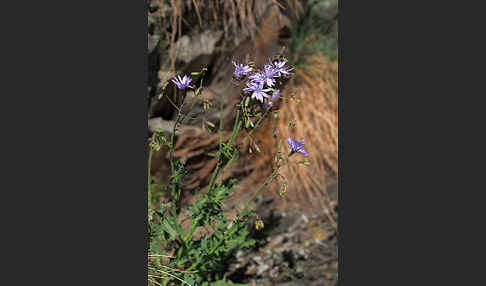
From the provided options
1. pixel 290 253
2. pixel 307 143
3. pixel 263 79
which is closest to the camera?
pixel 263 79

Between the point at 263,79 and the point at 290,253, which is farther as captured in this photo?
the point at 290,253

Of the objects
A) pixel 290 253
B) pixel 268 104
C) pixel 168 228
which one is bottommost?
pixel 290 253

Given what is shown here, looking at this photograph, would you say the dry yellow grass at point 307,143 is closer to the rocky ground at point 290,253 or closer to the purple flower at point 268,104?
the rocky ground at point 290,253

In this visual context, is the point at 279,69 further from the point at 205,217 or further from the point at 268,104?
the point at 205,217

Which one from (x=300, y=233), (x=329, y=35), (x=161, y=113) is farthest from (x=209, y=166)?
(x=329, y=35)

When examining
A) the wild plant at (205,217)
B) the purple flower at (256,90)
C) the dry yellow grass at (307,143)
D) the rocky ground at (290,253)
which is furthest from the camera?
the dry yellow grass at (307,143)

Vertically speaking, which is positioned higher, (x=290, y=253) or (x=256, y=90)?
(x=256, y=90)

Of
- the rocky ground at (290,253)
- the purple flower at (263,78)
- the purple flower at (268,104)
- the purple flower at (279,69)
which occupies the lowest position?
the rocky ground at (290,253)

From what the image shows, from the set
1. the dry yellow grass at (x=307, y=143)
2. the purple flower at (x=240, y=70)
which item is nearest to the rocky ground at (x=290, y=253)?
the dry yellow grass at (x=307, y=143)

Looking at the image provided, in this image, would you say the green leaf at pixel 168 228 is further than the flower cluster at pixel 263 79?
Yes

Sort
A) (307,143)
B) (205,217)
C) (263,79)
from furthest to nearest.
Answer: (307,143) < (205,217) < (263,79)

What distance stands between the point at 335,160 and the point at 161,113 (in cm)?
113

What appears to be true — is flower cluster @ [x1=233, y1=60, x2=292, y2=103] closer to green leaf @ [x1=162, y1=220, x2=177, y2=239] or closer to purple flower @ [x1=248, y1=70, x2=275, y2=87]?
purple flower @ [x1=248, y1=70, x2=275, y2=87]

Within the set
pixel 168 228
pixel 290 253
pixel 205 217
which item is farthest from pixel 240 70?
pixel 290 253
